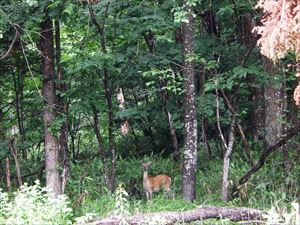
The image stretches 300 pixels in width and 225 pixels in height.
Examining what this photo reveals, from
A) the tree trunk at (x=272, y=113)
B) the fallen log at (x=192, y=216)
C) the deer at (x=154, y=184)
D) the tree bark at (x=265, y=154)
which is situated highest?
the tree trunk at (x=272, y=113)

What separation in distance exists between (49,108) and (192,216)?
4.24 metres

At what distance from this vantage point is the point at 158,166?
12.6m

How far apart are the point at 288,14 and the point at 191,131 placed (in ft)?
14.6

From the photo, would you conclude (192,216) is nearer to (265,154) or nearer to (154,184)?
(265,154)

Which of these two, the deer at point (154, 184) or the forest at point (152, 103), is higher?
the forest at point (152, 103)

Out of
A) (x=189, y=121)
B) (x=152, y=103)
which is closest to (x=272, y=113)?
(x=189, y=121)

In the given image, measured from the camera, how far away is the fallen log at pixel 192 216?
6406 mm

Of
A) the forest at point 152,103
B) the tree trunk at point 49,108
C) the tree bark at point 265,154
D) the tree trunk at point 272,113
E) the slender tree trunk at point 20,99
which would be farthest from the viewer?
the slender tree trunk at point 20,99

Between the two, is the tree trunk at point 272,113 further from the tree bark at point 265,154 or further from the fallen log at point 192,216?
the fallen log at point 192,216

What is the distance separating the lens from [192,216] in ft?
22.8

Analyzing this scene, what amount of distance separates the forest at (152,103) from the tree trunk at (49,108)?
0.02m

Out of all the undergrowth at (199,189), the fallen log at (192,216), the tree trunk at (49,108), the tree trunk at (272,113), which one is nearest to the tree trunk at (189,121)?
the undergrowth at (199,189)

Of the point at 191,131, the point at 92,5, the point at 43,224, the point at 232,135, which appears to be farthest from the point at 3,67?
the point at 43,224

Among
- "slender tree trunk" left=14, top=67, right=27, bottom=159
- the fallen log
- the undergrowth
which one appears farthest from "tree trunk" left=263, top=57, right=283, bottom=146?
"slender tree trunk" left=14, top=67, right=27, bottom=159
